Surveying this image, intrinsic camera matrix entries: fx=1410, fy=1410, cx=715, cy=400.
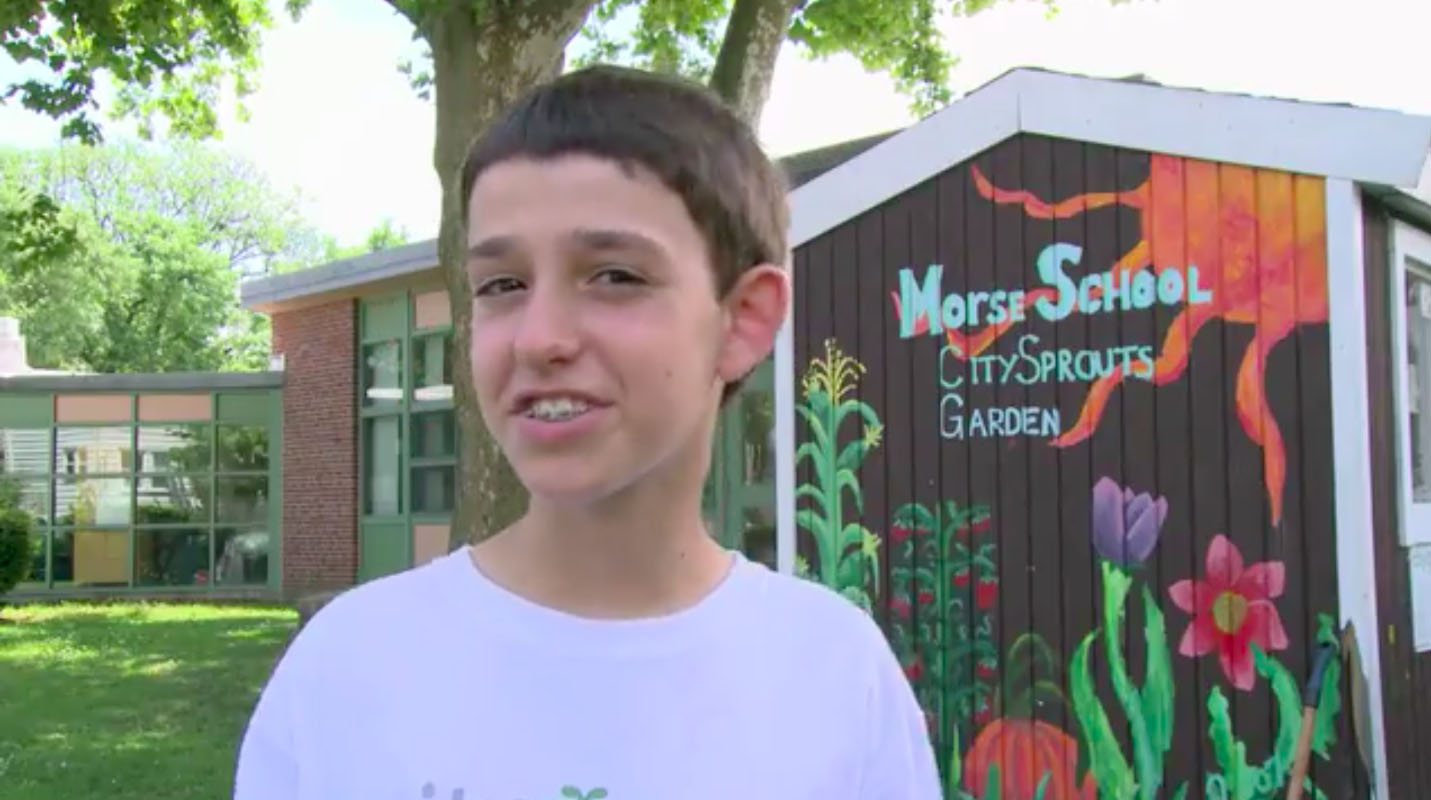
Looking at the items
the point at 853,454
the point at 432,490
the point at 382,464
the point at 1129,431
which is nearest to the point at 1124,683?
the point at 1129,431

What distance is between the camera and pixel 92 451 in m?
19.8

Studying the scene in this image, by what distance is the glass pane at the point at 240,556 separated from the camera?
19.2 metres

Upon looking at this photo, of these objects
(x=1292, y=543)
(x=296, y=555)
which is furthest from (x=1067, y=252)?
(x=296, y=555)

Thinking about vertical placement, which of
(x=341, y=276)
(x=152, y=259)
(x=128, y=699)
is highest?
(x=152, y=259)

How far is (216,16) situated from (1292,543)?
9109mm

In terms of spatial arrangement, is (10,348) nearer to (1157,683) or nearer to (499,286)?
(1157,683)

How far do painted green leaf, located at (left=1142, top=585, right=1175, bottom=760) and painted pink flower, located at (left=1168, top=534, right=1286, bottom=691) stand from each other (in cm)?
7

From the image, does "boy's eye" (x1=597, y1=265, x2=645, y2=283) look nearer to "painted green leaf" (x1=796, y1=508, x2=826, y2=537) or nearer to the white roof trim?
the white roof trim

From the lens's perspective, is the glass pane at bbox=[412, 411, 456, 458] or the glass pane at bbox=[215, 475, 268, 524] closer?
the glass pane at bbox=[412, 411, 456, 458]

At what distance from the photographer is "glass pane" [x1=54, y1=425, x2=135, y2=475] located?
19766mm

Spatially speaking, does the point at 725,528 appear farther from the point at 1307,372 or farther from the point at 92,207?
the point at 92,207

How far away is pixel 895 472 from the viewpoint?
5.48 m

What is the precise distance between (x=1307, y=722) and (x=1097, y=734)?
2.53 feet

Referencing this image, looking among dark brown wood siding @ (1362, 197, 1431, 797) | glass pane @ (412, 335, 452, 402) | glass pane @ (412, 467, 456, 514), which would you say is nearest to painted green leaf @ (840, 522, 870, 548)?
dark brown wood siding @ (1362, 197, 1431, 797)
